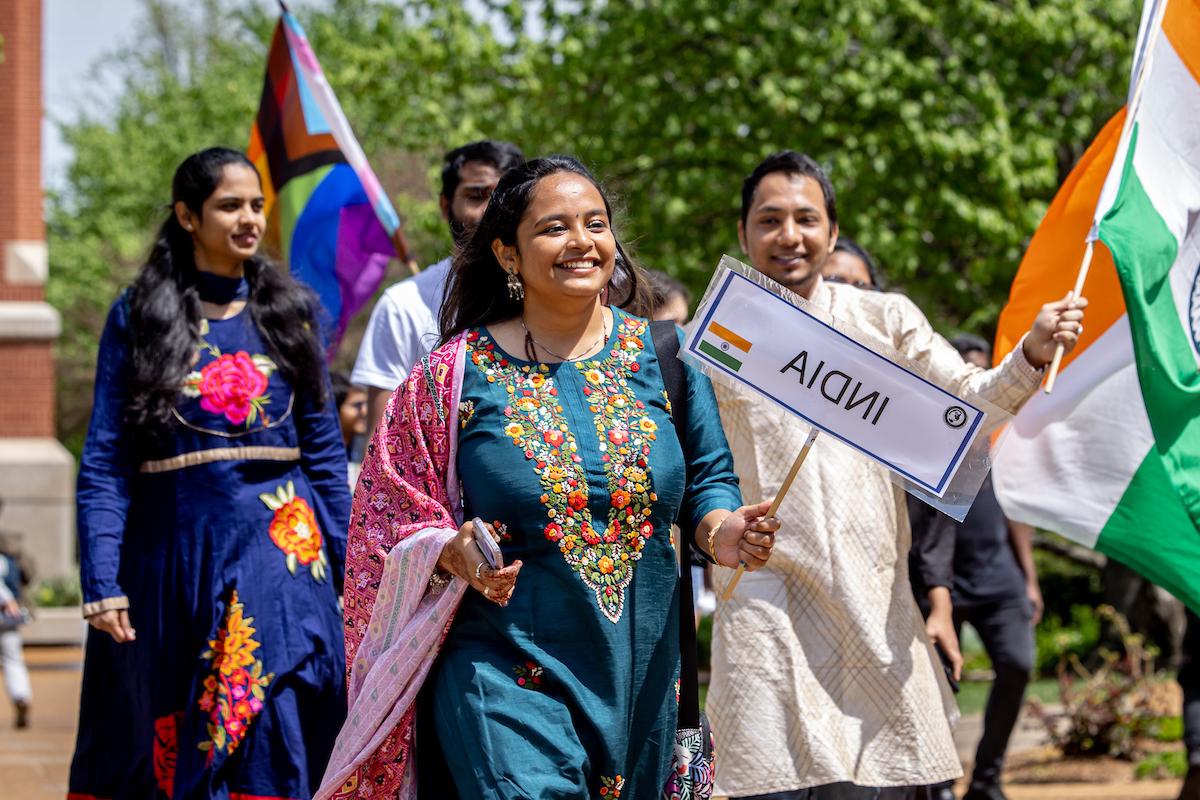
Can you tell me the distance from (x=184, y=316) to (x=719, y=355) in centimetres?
209

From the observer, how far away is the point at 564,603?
12.2 feet

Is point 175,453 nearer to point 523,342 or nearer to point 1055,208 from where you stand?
point 523,342

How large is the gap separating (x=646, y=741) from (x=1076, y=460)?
6.66 ft

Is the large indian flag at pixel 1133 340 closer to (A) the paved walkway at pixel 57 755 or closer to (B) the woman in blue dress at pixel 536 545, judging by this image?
(B) the woman in blue dress at pixel 536 545

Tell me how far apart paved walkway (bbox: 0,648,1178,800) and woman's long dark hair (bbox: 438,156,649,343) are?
5.61 metres

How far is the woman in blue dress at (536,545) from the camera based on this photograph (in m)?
3.69

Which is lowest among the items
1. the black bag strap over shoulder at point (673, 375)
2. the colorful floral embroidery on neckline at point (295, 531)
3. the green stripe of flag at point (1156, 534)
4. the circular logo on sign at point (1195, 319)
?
the colorful floral embroidery on neckline at point (295, 531)

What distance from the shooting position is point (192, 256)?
5.61m

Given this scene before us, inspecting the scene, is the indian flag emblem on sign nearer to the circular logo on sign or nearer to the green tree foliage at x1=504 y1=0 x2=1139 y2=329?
the circular logo on sign

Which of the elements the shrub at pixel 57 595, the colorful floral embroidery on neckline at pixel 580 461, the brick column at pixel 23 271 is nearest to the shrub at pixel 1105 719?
the colorful floral embroidery on neckline at pixel 580 461

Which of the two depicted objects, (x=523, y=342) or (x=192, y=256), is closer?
(x=523, y=342)

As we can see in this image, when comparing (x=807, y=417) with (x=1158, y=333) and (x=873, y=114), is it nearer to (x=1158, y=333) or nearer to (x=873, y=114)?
(x=1158, y=333)

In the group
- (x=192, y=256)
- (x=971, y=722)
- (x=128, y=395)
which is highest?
(x=192, y=256)

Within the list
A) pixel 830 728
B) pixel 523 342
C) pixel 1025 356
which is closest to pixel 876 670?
pixel 830 728
